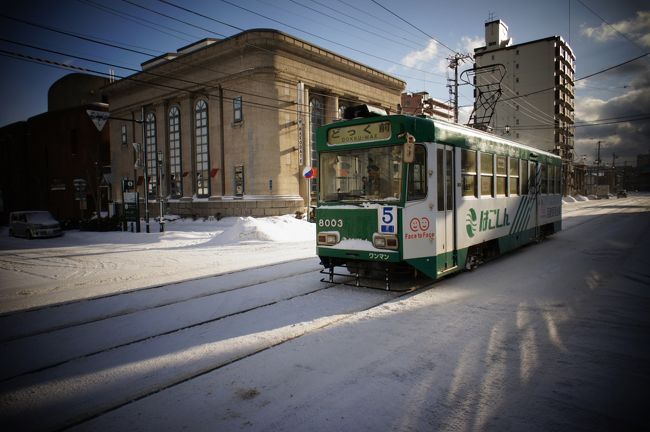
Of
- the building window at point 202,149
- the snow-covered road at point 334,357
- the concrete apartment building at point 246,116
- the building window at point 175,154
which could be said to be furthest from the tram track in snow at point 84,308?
the building window at point 175,154

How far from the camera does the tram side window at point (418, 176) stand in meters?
6.74

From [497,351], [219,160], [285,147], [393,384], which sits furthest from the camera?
[219,160]

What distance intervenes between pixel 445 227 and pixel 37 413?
21.9 ft

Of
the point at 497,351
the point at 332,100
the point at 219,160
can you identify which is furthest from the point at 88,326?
the point at 332,100

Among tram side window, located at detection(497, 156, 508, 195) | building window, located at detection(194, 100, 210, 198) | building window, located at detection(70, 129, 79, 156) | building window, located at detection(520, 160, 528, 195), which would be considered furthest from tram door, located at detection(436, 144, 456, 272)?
building window, located at detection(70, 129, 79, 156)

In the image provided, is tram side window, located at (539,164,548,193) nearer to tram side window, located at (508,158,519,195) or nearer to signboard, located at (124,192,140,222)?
tram side window, located at (508,158,519,195)

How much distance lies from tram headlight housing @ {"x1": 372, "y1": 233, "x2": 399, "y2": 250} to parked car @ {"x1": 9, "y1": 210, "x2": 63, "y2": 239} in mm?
22869

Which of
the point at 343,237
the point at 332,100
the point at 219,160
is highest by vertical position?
the point at 332,100

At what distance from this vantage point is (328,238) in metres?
7.55

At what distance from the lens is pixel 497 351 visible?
4352 mm

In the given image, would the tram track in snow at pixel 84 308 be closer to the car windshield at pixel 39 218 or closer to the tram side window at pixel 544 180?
the tram side window at pixel 544 180

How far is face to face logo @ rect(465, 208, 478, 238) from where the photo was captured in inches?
319

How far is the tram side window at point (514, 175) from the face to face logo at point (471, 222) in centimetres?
282

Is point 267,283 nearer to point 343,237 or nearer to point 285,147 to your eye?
point 343,237
